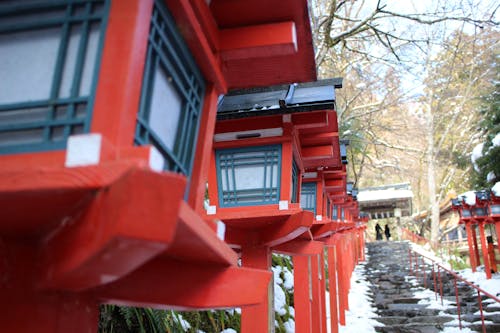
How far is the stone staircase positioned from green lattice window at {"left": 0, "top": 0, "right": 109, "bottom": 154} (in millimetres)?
10735

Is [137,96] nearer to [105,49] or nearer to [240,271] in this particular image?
[105,49]

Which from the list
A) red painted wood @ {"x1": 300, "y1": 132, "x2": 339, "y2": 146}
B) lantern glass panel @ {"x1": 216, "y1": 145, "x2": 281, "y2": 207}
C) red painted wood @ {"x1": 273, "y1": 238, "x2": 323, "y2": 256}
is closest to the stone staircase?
red painted wood @ {"x1": 273, "y1": 238, "x2": 323, "y2": 256}

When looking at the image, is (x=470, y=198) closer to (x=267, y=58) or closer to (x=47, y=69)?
(x=267, y=58)

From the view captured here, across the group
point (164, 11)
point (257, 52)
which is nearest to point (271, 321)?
point (257, 52)

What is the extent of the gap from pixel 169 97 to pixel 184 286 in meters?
0.97

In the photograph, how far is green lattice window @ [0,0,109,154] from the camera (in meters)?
1.64

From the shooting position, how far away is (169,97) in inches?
86.4

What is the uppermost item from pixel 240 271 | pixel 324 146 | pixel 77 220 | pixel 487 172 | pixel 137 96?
pixel 487 172

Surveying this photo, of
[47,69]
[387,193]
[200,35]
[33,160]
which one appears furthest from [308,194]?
[387,193]

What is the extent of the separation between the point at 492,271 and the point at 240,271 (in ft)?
49.7

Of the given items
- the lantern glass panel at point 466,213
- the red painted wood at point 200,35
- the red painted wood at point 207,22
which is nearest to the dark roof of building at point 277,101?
the red painted wood at point 200,35

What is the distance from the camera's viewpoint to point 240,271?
2.58 metres

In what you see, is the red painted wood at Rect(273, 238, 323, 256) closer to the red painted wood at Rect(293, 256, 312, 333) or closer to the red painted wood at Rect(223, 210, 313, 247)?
the red painted wood at Rect(293, 256, 312, 333)

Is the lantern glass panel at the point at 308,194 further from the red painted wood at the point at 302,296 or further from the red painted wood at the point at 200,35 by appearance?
the red painted wood at the point at 200,35
